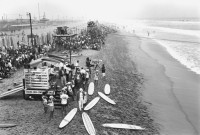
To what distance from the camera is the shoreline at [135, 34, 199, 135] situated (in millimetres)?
13852

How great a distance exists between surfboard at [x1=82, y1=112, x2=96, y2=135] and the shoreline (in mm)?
4404

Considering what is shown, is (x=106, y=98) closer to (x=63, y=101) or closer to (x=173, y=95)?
(x=63, y=101)

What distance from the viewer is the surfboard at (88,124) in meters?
11.5

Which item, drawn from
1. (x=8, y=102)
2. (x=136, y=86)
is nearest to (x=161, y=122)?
(x=136, y=86)

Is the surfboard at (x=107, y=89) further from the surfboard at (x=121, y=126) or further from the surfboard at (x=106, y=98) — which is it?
the surfboard at (x=121, y=126)

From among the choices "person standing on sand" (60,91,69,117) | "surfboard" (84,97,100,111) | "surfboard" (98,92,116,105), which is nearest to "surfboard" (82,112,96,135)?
"surfboard" (84,97,100,111)

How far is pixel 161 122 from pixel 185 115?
2.40 meters

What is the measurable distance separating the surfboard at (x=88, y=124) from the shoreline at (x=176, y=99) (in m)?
4.40

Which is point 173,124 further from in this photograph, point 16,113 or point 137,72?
point 137,72

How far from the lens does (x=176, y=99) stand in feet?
58.8

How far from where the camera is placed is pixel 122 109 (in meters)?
15.1

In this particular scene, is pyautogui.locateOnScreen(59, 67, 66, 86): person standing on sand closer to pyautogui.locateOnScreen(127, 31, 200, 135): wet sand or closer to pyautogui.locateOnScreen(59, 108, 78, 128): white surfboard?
pyautogui.locateOnScreen(59, 108, 78, 128): white surfboard

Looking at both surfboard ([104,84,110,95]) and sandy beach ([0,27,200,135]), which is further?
surfboard ([104,84,110,95])

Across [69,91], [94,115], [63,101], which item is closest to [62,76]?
[69,91]
